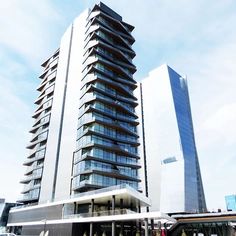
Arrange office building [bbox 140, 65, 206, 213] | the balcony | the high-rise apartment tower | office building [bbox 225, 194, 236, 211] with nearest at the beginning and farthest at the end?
1. the high-rise apartment tower
2. the balcony
3. office building [bbox 140, 65, 206, 213]
4. office building [bbox 225, 194, 236, 211]

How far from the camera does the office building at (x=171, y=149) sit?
122 metres

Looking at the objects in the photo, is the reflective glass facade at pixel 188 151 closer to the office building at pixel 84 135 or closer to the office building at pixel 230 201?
the office building at pixel 230 201

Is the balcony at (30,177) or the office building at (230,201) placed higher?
the office building at (230,201)

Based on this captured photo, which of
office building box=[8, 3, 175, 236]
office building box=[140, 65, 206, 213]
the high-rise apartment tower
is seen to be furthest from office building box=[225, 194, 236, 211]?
office building box=[8, 3, 175, 236]

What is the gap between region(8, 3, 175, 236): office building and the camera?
51812mm

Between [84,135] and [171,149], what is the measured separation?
7406 cm

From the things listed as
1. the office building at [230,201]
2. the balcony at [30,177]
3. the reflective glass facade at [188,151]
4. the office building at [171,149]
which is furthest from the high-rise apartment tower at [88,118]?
the office building at [230,201]

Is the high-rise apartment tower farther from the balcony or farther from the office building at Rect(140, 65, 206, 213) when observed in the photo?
the office building at Rect(140, 65, 206, 213)

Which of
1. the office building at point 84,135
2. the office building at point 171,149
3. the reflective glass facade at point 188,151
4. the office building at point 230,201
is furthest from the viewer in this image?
the office building at point 230,201

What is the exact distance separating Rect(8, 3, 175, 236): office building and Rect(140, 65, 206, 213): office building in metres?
55.7

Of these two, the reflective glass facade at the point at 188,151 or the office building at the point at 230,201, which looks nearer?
the reflective glass facade at the point at 188,151

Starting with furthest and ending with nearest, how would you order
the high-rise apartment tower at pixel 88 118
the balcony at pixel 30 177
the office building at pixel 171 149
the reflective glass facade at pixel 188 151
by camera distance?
1. the reflective glass facade at pixel 188 151
2. the office building at pixel 171 149
3. the balcony at pixel 30 177
4. the high-rise apartment tower at pixel 88 118

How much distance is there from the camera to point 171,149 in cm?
12888

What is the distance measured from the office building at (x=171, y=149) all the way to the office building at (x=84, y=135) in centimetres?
5573
